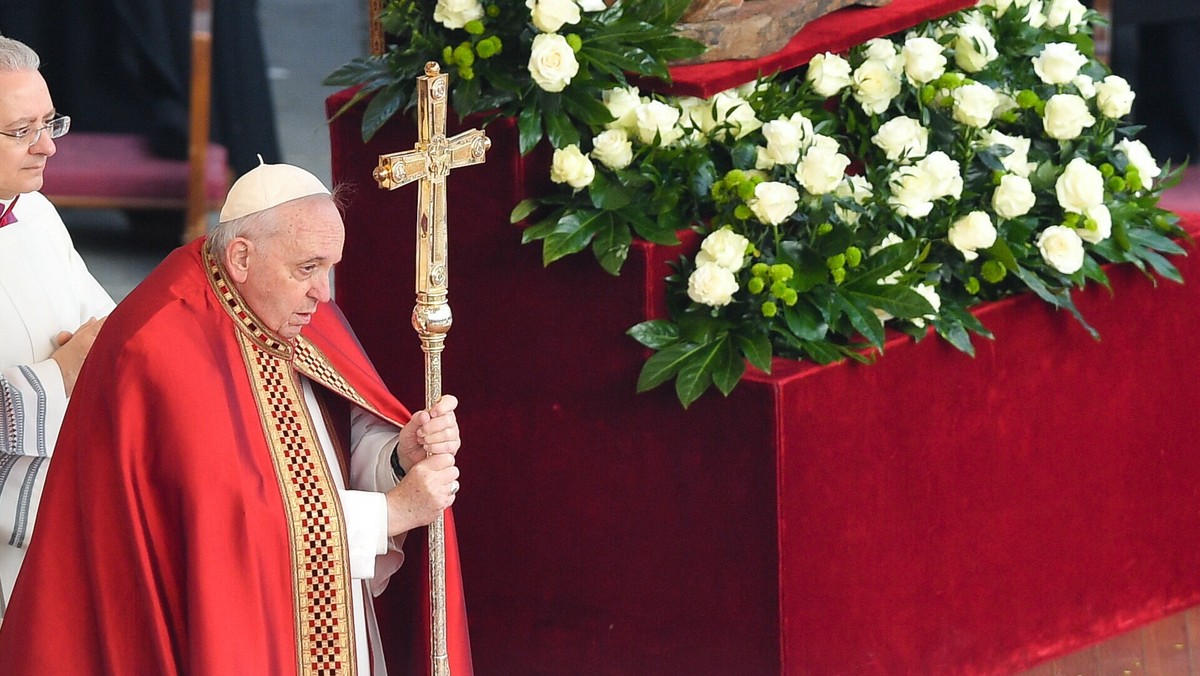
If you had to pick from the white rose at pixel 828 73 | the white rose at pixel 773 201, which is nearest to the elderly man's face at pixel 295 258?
the white rose at pixel 773 201

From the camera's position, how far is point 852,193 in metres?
3.93

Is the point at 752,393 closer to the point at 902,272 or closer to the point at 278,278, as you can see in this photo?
the point at 902,272

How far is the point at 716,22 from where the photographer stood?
399cm

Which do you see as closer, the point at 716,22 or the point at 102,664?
the point at 102,664

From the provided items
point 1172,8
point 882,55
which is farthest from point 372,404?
point 1172,8

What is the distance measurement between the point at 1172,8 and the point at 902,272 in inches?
166

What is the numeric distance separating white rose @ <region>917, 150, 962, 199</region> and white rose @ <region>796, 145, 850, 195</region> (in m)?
0.20

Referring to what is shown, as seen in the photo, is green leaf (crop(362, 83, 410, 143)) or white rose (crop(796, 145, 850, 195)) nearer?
white rose (crop(796, 145, 850, 195))

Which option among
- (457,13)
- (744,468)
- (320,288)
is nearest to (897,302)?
(744,468)

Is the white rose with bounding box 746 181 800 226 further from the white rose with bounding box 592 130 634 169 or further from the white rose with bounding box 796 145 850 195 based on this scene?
the white rose with bounding box 592 130 634 169

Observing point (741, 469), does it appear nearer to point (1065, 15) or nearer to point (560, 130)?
point (560, 130)

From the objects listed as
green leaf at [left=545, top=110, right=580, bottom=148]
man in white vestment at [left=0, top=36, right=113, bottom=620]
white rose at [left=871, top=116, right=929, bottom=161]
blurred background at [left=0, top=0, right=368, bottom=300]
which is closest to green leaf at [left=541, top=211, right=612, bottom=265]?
green leaf at [left=545, top=110, right=580, bottom=148]

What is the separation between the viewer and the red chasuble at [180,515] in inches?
118

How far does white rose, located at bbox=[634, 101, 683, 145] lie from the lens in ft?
12.4
